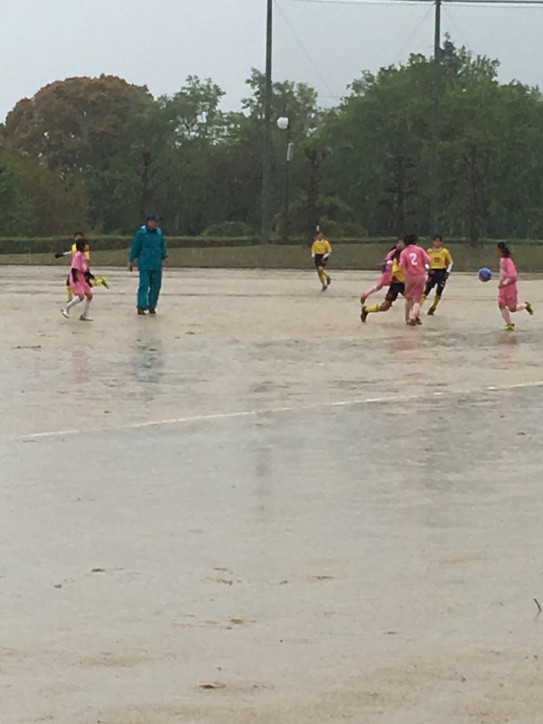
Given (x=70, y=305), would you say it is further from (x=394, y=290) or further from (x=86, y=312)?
(x=394, y=290)

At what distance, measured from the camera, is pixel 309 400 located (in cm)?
1512

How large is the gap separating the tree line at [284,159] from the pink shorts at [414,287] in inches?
1694

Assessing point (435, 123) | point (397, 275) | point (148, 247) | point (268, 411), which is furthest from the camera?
point (435, 123)

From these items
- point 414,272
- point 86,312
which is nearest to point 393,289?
point 414,272

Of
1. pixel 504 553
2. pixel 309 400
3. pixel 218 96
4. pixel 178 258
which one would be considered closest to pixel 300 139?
pixel 218 96

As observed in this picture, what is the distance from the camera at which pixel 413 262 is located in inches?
1054

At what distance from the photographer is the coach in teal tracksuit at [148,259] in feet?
95.5

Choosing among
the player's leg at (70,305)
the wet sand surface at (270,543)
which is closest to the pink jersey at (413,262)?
the player's leg at (70,305)

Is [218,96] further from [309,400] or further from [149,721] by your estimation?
[149,721]

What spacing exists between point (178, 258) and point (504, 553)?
5906 centimetres

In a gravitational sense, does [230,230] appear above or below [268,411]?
below

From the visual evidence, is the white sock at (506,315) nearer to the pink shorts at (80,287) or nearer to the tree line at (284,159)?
the pink shorts at (80,287)

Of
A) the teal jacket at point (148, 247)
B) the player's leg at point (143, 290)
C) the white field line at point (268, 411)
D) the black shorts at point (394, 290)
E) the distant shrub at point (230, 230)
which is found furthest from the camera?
the distant shrub at point (230, 230)

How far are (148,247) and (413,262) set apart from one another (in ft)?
16.3
